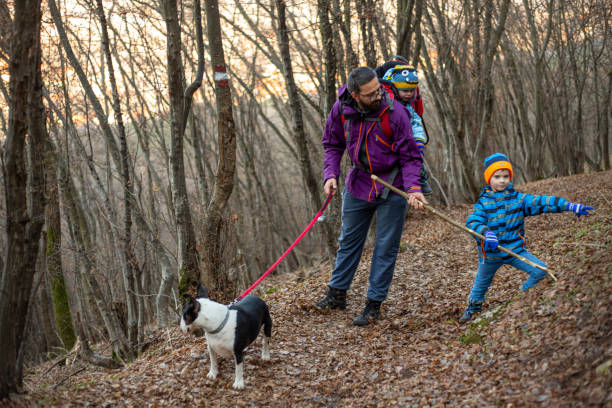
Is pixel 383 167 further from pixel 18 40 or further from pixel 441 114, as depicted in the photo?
pixel 441 114

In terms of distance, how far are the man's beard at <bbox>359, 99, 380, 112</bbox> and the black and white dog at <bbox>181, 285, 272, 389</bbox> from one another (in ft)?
7.51

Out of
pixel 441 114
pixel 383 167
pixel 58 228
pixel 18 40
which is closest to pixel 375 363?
pixel 383 167

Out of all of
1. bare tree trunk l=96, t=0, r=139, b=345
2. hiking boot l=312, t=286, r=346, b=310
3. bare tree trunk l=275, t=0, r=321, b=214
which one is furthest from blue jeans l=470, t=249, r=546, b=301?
bare tree trunk l=96, t=0, r=139, b=345

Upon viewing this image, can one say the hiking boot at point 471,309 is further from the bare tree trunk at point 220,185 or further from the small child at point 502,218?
the bare tree trunk at point 220,185

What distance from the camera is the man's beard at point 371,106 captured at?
4.80 meters

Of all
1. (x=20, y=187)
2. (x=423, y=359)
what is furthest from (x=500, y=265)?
(x=20, y=187)

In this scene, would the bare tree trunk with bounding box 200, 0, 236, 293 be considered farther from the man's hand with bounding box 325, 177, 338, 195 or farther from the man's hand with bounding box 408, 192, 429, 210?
the man's hand with bounding box 408, 192, 429, 210

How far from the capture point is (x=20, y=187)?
3311 mm

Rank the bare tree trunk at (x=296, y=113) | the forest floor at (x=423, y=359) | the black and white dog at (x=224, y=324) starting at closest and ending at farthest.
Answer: the forest floor at (x=423, y=359) → the black and white dog at (x=224, y=324) → the bare tree trunk at (x=296, y=113)

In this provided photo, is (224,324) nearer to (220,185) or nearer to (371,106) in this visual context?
(220,185)

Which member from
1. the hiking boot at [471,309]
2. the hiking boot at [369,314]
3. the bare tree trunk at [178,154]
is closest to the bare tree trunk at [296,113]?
the bare tree trunk at [178,154]

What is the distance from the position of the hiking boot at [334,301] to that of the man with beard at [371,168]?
135 millimetres

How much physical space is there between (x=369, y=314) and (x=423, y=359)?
1.16 meters

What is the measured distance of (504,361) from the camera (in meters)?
3.56
